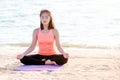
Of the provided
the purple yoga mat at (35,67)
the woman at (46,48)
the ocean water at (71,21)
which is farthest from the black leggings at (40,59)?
the ocean water at (71,21)

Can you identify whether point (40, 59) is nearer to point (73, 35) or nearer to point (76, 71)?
point (76, 71)

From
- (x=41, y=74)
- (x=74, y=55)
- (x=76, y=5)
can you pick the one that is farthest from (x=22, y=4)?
(x=41, y=74)

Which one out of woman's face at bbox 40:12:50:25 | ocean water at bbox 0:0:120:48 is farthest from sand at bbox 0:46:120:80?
ocean water at bbox 0:0:120:48

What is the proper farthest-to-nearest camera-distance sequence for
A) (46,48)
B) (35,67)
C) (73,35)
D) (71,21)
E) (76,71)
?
(71,21)
(73,35)
(46,48)
(35,67)
(76,71)

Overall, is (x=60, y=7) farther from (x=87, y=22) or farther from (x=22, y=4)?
(x=87, y=22)

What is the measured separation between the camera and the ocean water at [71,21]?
1064 centimetres

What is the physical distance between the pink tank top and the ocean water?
3404 millimetres

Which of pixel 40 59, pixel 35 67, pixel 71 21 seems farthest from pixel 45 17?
pixel 71 21

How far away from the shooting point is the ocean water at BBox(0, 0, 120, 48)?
10.6m

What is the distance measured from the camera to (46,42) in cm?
629

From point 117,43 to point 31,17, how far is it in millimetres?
7249

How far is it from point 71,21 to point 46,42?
8.93 meters

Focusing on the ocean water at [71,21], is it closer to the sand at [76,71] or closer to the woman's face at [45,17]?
the sand at [76,71]

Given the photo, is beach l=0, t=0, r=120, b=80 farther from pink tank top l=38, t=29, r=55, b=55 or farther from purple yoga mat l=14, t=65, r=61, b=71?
pink tank top l=38, t=29, r=55, b=55
